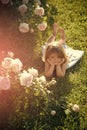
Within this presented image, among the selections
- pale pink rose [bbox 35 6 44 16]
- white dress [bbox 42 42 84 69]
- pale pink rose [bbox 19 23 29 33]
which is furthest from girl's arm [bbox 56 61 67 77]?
pale pink rose [bbox 35 6 44 16]

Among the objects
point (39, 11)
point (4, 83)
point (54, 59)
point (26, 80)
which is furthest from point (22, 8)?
point (4, 83)

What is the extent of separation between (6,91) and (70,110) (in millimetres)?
1094

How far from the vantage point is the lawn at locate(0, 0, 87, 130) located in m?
6.50

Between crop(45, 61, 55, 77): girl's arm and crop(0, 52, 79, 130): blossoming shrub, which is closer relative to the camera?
crop(0, 52, 79, 130): blossoming shrub

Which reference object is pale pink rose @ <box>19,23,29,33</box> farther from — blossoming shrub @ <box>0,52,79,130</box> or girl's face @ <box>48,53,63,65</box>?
blossoming shrub @ <box>0,52,79,130</box>

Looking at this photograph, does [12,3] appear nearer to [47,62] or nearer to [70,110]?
[47,62]

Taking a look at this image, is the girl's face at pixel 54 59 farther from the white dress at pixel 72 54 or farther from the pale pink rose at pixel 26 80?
the pale pink rose at pixel 26 80

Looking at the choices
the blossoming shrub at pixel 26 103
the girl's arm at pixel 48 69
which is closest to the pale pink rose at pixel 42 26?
the girl's arm at pixel 48 69

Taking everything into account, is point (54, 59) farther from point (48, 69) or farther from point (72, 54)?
point (72, 54)

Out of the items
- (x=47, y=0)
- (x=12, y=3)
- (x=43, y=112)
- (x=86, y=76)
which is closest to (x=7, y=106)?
(x=43, y=112)

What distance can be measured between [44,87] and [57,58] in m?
0.52

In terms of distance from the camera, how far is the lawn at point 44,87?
6500mm

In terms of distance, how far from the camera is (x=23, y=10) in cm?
792

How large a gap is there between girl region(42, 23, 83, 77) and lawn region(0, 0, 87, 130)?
0.12 meters
